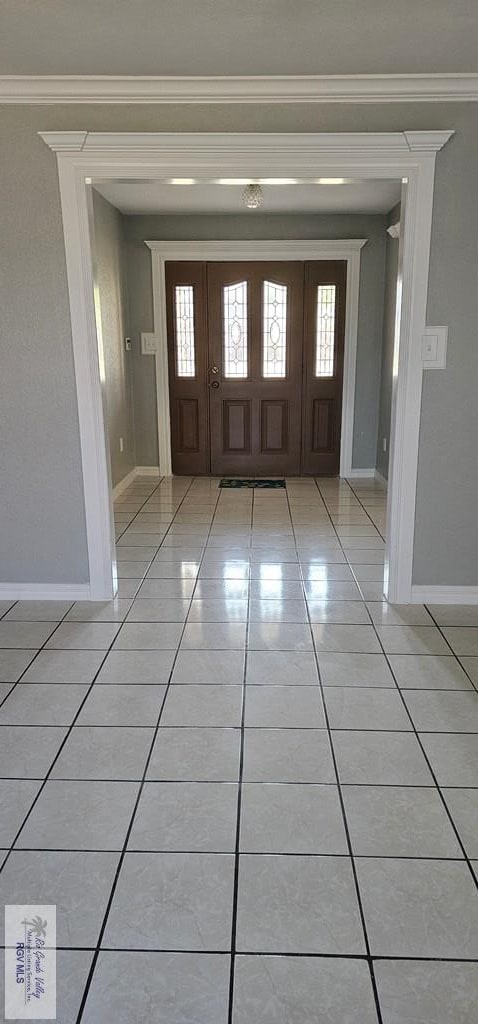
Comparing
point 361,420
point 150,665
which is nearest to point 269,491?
point 361,420

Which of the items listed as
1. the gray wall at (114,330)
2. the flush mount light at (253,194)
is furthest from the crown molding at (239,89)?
the gray wall at (114,330)

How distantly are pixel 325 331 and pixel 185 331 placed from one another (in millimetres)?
1278

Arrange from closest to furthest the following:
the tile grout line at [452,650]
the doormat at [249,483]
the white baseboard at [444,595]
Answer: the tile grout line at [452,650]
the white baseboard at [444,595]
the doormat at [249,483]

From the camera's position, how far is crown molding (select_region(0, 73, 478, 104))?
105 inches

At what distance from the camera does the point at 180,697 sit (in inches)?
96.0

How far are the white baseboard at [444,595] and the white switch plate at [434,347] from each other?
108cm

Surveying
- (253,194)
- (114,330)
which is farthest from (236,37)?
(114,330)

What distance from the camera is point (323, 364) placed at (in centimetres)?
610

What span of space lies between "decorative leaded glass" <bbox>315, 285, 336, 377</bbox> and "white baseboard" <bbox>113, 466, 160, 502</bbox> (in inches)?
70.2

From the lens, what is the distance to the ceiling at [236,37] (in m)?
2.16

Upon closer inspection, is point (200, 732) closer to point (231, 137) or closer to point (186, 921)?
point (186, 921)

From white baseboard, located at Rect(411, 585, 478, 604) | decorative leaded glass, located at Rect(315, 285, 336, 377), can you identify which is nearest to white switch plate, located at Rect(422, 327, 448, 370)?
white baseboard, located at Rect(411, 585, 478, 604)

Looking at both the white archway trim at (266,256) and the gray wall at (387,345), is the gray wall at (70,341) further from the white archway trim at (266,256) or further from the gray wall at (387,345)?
the white archway trim at (266,256)

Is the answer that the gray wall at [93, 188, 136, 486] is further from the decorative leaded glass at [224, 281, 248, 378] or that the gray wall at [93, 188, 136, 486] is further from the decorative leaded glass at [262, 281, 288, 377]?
the decorative leaded glass at [262, 281, 288, 377]
